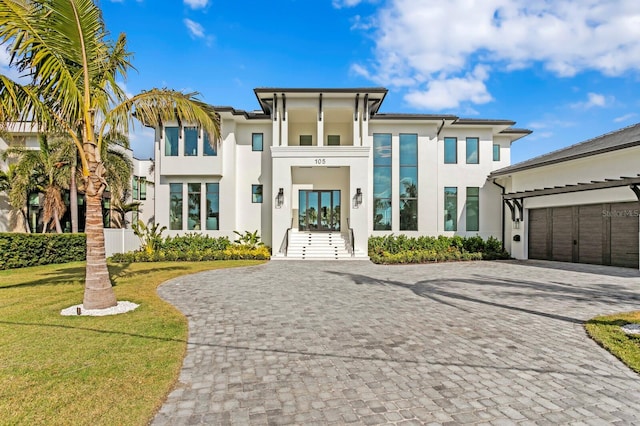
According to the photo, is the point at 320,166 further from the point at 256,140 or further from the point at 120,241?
the point at 120,241

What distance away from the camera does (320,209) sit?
2006 cm

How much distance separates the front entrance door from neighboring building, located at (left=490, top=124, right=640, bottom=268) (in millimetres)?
9411

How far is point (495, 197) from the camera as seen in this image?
19.5 metres

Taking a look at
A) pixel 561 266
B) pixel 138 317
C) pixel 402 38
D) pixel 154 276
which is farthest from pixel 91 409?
pixel 561 266

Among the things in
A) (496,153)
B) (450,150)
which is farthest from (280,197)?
(496,153)

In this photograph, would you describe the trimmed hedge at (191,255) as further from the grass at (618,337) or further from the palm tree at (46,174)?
the grass at (618,337)

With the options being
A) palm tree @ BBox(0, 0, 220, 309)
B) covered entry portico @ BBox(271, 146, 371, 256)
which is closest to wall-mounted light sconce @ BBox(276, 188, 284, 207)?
covered entry portico @ BBox(271, 146, 371, 256)

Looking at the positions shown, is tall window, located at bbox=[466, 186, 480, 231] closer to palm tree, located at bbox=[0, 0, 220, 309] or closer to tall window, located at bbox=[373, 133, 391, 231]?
tall window, located at bbox=[373, 133, 391, 231]

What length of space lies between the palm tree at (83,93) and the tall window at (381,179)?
12531 mm

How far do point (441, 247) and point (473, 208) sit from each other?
367cm

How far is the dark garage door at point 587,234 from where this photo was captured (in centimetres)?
1262

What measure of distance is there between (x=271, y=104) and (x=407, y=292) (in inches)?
535

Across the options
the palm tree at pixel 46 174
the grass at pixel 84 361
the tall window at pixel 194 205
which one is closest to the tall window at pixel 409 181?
the tall window at pixel 194 205

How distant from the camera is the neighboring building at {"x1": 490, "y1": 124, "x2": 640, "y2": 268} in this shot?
Result: 12.5m
